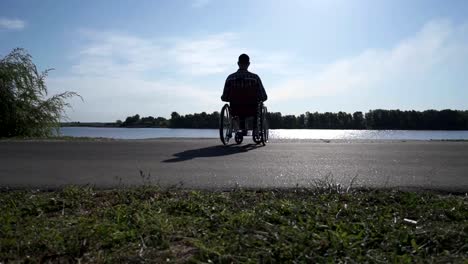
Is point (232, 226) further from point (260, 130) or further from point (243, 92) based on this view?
point (243, 92)

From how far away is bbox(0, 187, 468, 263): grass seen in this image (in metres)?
2.46

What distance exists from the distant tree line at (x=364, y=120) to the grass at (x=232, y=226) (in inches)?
582

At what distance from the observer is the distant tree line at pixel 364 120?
66.6 ft

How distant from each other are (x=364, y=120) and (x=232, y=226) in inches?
801

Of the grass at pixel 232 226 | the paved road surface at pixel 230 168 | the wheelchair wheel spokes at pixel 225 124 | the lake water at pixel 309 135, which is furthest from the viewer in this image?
the lake water at pixel 309 135

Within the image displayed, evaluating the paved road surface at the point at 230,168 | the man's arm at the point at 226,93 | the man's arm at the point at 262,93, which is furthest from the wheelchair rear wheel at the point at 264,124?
the paved road surface at the point at 230,168

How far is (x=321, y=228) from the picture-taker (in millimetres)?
2867

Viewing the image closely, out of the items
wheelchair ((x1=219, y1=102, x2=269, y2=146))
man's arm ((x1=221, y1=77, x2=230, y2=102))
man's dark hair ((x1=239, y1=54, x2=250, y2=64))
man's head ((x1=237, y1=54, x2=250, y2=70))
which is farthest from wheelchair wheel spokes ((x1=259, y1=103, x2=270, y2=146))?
man's dark hair ((x1=239, y1=54, x2=250, y2=64))

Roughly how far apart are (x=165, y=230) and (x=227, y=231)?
15.5 inches

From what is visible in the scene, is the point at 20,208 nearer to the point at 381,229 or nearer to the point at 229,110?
the point at 381,229

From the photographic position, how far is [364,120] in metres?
22.1

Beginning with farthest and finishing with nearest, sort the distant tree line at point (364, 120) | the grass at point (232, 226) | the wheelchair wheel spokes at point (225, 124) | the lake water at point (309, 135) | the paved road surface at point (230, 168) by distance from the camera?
the distant tree line at point (364, 120), the lake water at point (309, 135), the wheelchair wheel spokes at point (225, 124), the paved road surface at point (230, 168), the grass at point (232, 226)

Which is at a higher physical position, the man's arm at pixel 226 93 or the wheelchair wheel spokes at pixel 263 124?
the man's arm at pixel 226 93

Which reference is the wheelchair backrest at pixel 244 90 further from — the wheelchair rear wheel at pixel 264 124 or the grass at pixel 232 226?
the grass at pixel 232 226
